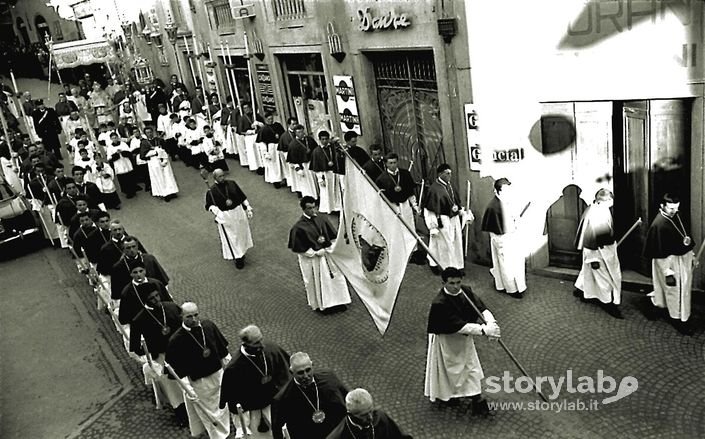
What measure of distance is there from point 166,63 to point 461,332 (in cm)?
2395

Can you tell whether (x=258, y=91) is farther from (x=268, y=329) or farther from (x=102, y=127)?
(x=268, y=329)

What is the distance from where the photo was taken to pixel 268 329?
10164 mm

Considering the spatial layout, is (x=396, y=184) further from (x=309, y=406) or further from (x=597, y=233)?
(x=309, y=406)

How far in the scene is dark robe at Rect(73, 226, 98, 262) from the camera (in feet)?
37.1

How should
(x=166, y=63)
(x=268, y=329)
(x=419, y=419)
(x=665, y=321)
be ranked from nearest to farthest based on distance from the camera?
(x=419, y=419) → (x=665, y=321) → (x=268, y=329) → (x=166, y=63)

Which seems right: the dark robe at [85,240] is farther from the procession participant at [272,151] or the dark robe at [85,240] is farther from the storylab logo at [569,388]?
the storylab logo at [569,388]

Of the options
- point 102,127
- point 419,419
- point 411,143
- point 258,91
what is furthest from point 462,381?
point 102,127

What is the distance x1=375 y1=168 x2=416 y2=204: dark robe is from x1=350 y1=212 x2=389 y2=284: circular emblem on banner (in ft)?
10.4

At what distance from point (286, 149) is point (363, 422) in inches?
431

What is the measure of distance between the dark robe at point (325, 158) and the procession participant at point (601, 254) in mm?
6050

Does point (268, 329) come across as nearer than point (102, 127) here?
Yes

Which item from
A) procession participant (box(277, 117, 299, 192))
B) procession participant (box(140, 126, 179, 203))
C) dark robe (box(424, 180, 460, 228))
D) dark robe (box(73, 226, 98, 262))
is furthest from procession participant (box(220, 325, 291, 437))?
procession participant (box(140, 126, 179, 203))

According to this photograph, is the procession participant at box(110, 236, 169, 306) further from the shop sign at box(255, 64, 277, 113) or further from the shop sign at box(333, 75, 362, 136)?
the shop sign at box(255, 64, 277, 113)

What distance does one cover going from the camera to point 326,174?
46.3ft
